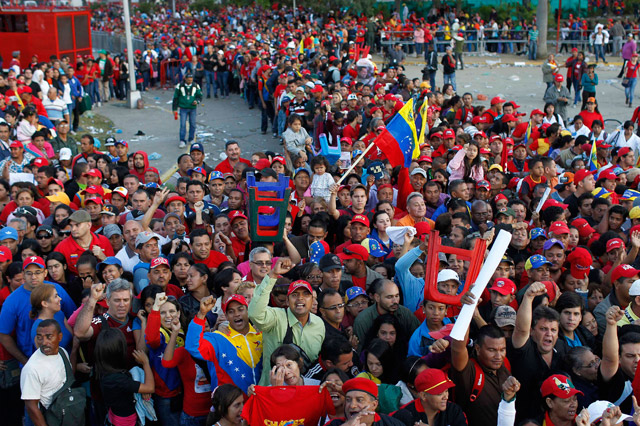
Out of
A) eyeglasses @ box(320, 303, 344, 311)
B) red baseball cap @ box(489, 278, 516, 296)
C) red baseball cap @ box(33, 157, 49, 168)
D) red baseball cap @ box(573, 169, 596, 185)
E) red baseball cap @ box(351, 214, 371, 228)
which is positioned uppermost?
red baseball cap @ box(33, 157, 49, 168)

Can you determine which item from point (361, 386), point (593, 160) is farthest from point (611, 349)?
point (593, 160)

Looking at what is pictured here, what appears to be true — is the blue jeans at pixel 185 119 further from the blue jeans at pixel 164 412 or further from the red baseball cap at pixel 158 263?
the blue jeans at pixel 164 412

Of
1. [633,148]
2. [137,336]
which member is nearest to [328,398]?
[137,336]

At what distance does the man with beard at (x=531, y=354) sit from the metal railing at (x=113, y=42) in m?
30.5

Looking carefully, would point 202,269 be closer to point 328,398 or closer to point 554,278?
point 328,398

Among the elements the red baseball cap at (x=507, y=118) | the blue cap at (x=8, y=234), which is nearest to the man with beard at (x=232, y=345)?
the blue cap at (x=8, y=234)

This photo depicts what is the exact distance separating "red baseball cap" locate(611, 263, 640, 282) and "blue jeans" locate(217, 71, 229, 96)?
63.9ft

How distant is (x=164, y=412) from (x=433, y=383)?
2.40 m

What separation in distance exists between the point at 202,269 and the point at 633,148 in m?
8.71

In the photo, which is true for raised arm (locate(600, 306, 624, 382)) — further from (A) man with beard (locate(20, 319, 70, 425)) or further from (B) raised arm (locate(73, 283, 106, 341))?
(A) man with beard (locate(20, 319, 70, 425))

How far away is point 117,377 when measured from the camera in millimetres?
5426

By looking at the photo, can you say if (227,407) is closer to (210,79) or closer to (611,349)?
(611,349)

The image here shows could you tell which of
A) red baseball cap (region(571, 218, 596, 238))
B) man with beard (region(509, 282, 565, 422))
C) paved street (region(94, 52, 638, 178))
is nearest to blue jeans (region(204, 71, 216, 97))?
paved street (region(94, 52, 638, 178))

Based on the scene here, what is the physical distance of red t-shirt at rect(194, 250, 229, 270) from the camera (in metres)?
7.36
